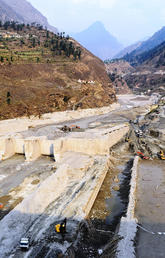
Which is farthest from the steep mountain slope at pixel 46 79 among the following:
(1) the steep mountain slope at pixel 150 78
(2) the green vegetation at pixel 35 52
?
(1) the steep mountain slope at pixel 150 78

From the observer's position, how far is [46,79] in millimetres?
47812

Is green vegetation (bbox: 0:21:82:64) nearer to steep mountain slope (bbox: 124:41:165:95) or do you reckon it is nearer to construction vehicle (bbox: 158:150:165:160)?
construction vehicle (bbox: 158:150:165:160)

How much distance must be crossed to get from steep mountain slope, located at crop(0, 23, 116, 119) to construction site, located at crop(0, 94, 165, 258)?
27.7ft

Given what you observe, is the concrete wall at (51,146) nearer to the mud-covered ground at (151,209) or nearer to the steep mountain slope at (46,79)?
the mud-covered ground at (151,209)

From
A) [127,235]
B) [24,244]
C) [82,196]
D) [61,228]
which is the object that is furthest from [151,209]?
[24,244]

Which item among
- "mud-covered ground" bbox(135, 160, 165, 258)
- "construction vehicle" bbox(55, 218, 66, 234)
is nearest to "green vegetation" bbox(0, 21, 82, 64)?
"mud-covered ground" bbox(135, 160, 165, 258)

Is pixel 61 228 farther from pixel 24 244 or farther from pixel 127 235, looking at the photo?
pixel 127 235

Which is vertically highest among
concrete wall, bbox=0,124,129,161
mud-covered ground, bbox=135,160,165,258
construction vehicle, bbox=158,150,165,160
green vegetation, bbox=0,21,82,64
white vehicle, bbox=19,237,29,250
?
green vegetation, bbox=0,21,82,64

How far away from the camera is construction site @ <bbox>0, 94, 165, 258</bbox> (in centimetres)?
992

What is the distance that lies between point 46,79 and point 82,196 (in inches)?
1491

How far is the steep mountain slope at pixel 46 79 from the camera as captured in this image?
36.5 m

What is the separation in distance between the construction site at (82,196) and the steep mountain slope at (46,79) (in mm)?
8437

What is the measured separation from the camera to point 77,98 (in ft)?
151

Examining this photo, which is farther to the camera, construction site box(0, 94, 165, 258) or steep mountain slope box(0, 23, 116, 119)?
steep mountain slope box(0, 23, 116, 119)
